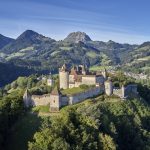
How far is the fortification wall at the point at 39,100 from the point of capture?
120 metres

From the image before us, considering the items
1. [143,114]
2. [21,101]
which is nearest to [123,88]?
[143,114]

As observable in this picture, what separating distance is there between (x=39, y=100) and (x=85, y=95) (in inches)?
538

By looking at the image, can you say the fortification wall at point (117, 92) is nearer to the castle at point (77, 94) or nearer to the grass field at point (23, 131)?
the castle at point (77, 94)

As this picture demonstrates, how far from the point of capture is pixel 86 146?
95438mm

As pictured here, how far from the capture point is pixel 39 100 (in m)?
120

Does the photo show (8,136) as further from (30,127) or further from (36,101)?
(36,101)

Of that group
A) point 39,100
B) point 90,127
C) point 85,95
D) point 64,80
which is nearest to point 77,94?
point 85,95

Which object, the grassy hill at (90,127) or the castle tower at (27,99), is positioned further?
the castle tower at (27,99)

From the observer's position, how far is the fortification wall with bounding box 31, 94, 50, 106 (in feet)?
393

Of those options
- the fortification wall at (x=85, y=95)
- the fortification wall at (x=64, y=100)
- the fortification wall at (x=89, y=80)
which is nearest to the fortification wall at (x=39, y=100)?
the fortification wall at (x=64, y=100)

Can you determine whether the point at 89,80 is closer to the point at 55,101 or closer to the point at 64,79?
the point at 64,79

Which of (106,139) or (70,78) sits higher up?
(70,78)

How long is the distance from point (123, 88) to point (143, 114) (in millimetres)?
9982

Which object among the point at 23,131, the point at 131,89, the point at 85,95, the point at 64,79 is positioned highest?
the point at 64,79
